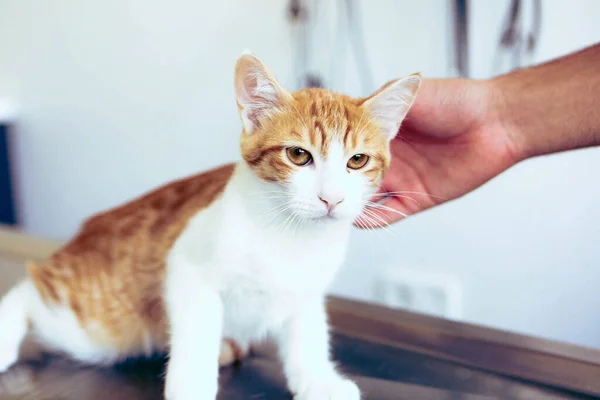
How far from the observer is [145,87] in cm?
173

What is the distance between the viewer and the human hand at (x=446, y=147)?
869 mm

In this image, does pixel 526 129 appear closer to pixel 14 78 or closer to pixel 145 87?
pixel 145 87

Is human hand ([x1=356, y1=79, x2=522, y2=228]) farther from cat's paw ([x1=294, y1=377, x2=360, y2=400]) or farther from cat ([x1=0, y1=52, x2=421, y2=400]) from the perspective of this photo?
cat's paw ([x1=294, y1=377, x2=360, y2=400])

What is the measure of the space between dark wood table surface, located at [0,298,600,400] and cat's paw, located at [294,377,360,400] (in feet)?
0.11

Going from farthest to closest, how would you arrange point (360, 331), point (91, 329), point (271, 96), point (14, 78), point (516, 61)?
1. point (14, 78)
2. point (516, 61)
3. point (360, 331)
4. point (91, 329)
5. point (271, 96)

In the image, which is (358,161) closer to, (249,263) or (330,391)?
(249,263)

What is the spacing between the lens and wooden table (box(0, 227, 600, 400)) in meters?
0.72

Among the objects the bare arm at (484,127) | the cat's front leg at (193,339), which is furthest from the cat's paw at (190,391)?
the bare arm at (484,127)

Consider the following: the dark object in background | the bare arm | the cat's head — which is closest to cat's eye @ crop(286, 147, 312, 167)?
the cat's head

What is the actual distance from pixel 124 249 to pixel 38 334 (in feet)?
0.61

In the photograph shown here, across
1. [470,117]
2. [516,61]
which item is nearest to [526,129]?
[470,117]

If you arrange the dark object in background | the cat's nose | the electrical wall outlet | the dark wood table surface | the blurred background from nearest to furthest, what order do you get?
the cat's nose, the dark wood table surface, the blurred background, the electrical wall outlet, the dark object in background

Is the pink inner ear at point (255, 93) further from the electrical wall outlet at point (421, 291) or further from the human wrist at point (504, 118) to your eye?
the electrical wall outlet at point (421, 291)

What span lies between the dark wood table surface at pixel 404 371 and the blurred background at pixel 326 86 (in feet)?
1.26
